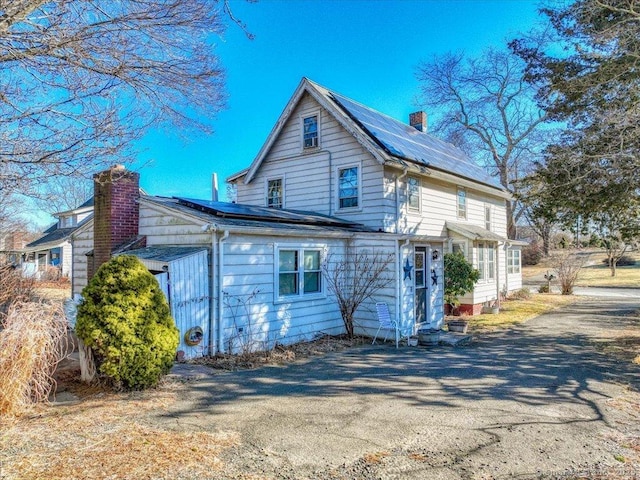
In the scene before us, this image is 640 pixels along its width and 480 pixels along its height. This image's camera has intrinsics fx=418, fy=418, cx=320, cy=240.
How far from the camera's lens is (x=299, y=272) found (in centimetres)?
1045

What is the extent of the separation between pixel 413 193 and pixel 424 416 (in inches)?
394

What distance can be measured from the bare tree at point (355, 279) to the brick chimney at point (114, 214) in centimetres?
509

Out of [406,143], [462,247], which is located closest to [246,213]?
[406,143]

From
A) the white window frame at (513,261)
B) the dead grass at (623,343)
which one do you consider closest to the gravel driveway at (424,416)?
the dead grass at (623,343)

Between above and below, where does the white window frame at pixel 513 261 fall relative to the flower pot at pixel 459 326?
above

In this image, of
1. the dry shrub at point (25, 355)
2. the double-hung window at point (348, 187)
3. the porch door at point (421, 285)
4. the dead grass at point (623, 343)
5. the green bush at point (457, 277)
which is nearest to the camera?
the dry shrub at point (25, 355)

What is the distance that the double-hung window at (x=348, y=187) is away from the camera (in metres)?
13.7

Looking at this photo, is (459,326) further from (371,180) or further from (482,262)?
(482,262)

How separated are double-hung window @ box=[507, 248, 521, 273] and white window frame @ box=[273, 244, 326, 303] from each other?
15493 mm

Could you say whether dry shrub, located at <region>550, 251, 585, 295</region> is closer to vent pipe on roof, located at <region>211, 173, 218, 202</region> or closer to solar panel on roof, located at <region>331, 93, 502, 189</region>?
solar panel on roof, located at <region>331, 93, 502, 189</region>

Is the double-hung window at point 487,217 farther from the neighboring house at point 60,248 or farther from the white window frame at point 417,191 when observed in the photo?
the neighboring house at point 60,248

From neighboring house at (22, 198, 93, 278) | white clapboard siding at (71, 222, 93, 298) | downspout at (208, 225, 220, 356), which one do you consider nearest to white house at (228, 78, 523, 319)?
downspout at (208, 225, 220, 356)

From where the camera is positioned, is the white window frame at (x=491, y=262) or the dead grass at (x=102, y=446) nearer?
the dead grass at (x=102, y=446)

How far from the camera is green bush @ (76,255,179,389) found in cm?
593
